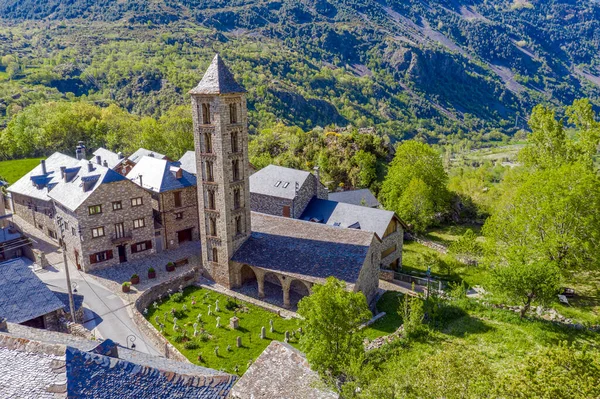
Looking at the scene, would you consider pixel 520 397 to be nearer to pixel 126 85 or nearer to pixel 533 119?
pixel 533 119

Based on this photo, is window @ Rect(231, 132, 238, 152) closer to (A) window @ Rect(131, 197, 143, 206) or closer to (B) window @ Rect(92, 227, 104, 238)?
(A) window @ Rect(131, 197, 143, 206)

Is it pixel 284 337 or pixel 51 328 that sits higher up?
pixel 51 328

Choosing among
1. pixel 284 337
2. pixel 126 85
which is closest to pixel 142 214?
pixel 284 337

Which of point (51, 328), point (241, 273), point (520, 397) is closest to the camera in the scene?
point (520, 397)

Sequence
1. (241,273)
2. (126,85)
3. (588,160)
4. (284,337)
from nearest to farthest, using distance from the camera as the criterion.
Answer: (284,337), (241,273), (588,160), (126,85)

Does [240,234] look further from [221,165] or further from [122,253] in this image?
[122,253]

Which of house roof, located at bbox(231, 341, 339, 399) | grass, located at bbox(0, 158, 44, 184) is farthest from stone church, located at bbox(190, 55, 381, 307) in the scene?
grass, located at bbox(0, 158, 44, 184)

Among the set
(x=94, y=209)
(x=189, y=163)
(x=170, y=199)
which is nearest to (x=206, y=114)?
(x=170, y=199)
